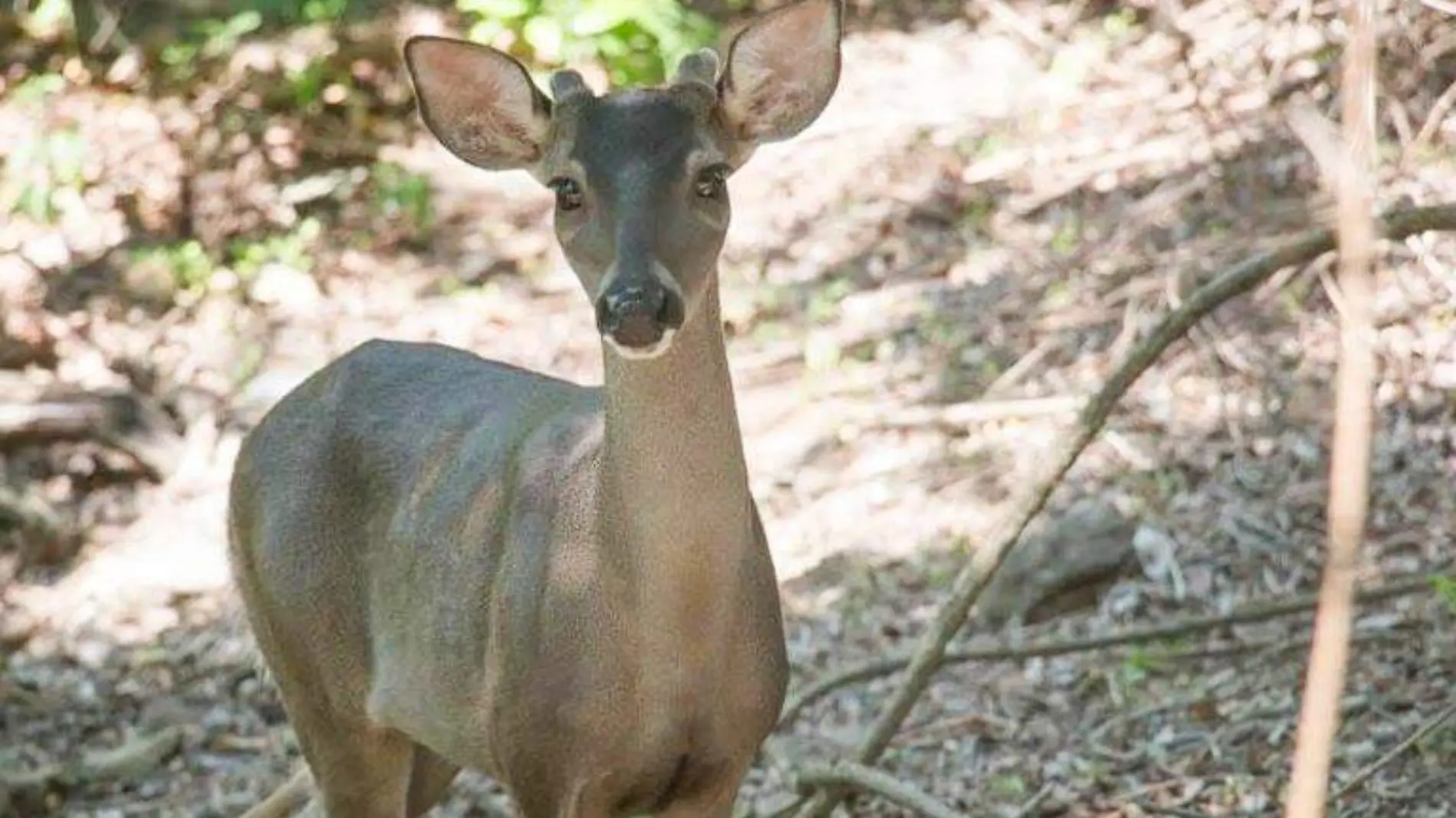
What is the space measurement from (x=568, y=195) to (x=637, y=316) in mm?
470

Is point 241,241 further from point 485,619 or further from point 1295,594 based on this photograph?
point 485,619

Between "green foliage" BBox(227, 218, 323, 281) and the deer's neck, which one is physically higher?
the deer's neck

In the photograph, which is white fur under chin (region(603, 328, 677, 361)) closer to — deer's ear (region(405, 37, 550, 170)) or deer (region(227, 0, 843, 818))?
deer (region(227, 0, 843, 818))

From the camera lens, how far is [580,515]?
15.2 feet

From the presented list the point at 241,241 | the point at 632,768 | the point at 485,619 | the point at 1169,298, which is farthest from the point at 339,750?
the point at 241,241

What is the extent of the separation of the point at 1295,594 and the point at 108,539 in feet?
13.1

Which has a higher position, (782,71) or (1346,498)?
(1346,498)

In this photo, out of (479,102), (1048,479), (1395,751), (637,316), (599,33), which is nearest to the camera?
(637,316)

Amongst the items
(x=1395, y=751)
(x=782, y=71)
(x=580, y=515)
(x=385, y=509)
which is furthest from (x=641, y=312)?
(x=1395, y=751)

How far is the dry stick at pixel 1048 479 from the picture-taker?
5.55m

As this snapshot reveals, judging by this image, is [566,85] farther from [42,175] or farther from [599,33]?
[599,33]

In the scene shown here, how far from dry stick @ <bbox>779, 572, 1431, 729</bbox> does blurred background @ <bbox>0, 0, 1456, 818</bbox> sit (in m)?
0.21

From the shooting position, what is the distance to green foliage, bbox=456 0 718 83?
36.5ft

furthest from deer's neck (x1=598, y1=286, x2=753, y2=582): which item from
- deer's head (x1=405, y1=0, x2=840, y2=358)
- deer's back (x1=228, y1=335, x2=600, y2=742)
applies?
Answer: deer's back (x1=228, y1=335, x2=600, y2=742)
